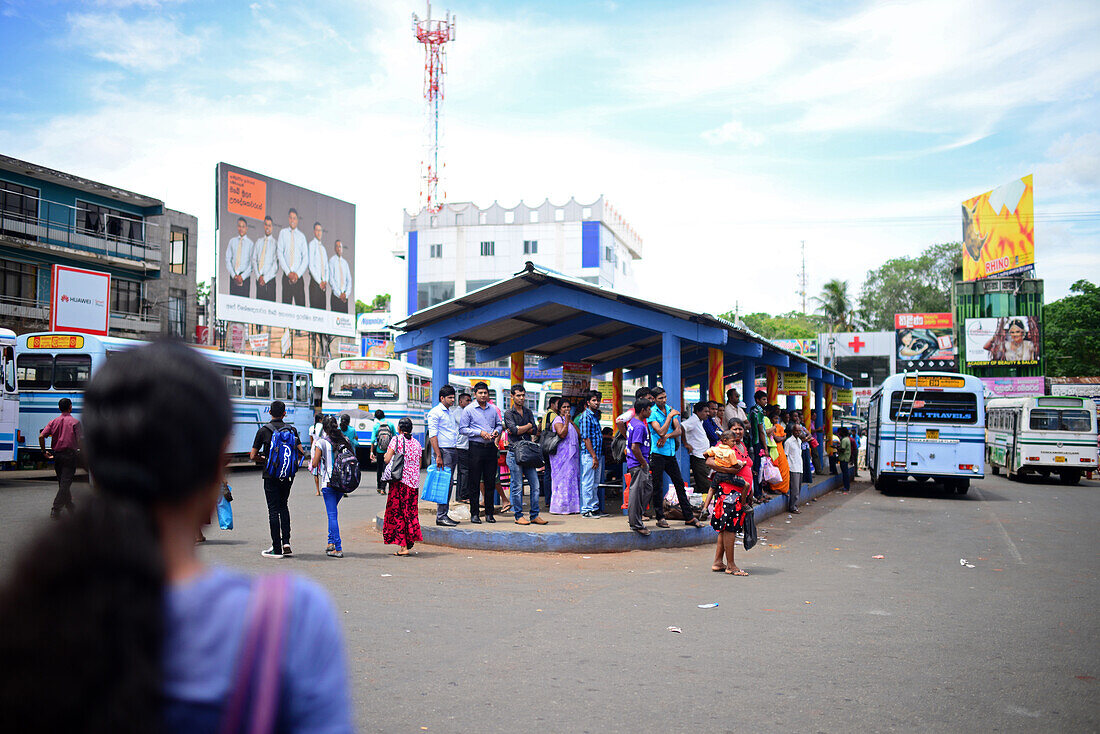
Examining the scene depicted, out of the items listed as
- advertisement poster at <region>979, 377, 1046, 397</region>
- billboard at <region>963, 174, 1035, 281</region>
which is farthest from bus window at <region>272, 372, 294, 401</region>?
billboard at <region>963, 174, 1035, 281</region>

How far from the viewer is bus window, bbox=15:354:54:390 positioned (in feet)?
64.5

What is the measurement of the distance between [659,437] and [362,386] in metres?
17.1

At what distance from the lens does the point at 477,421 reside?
11.3 m

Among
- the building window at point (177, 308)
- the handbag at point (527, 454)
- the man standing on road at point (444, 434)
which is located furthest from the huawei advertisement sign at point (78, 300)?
the handbag at point (527, 454)

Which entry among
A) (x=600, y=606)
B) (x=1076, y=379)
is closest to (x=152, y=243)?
(x=600, y=606)

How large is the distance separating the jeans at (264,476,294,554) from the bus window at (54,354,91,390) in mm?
12403

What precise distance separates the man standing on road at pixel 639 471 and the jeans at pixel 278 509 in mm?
4277

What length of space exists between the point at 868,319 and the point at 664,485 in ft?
209

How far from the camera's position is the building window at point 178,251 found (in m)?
37.6

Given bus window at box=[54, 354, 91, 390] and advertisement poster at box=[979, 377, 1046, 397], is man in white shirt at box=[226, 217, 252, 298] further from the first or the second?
advertisement poster at box=[979, 377, 1046, 397]

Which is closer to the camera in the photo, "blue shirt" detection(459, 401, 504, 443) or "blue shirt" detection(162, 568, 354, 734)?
"blue shirt" detection(162, 568, 354, 734)

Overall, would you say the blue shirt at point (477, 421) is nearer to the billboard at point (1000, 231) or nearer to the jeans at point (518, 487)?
the jeans at point (518, 487)

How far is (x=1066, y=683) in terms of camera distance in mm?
5504

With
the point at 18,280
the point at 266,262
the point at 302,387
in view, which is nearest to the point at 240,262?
the point at 266,262
